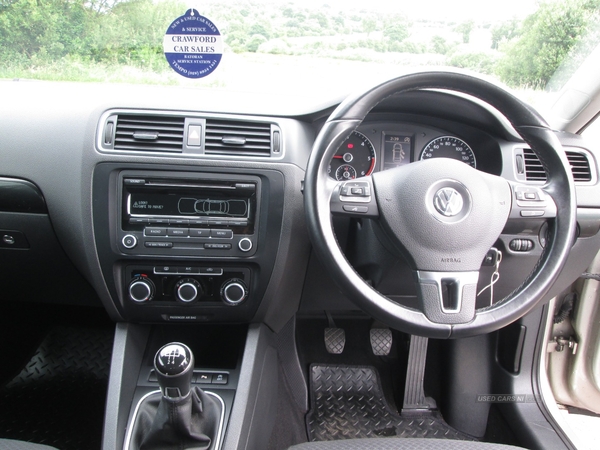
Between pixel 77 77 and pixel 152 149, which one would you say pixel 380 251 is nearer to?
pixel 152 149

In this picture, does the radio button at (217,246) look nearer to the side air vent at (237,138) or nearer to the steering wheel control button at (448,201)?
the side air vent at (237,138)

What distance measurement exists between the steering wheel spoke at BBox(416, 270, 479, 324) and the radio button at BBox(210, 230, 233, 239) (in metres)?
0.49

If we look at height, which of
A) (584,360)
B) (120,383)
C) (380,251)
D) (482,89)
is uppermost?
(482,89)

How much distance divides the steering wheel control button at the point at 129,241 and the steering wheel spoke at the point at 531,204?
3.06ft

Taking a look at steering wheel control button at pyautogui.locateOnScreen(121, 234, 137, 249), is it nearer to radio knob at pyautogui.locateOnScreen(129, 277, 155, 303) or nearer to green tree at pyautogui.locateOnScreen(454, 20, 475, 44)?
radio knob at pyautogui.locateOnScreen(129, 277, 155, 303)

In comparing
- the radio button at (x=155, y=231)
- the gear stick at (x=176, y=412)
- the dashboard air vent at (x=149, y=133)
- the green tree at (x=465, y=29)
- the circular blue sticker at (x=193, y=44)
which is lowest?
the gear stick at (x=176, y=412)

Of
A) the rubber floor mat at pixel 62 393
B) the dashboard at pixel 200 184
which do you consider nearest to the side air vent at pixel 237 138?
the dashboard at pixel 200 184

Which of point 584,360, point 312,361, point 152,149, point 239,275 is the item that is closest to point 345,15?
point 152,149

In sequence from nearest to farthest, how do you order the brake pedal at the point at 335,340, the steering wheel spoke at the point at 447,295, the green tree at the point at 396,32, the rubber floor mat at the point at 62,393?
the steering wheel spoke at the point at 447,295 < the green tree at the point at 396,32 < the rubber floor mat at the point at 62,393 < the brake pedal at the point at 335,340

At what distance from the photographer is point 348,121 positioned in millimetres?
1090

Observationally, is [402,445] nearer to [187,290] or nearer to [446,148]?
[187,290]

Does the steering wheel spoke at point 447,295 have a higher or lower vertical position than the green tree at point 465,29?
lower

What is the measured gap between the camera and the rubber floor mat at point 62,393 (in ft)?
5.61

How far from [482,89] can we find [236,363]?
993 mm
